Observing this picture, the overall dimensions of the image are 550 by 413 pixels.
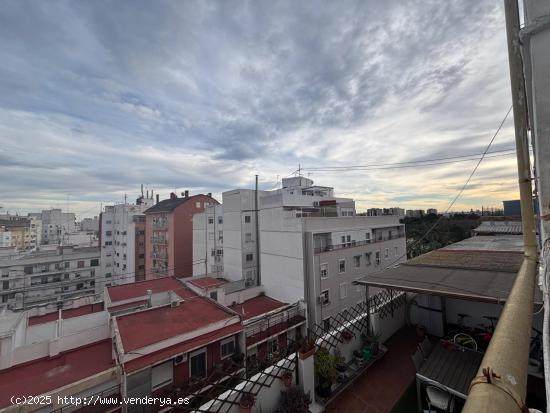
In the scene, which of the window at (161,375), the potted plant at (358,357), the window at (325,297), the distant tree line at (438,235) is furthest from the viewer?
the distant tree line at (438,235)

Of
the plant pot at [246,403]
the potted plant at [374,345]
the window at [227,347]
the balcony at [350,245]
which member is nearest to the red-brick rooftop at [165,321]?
the window at [227,347]

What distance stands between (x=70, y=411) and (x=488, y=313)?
1407 cm

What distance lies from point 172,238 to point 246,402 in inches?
1124

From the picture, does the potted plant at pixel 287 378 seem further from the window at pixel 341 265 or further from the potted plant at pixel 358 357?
the window at pixel 341 265

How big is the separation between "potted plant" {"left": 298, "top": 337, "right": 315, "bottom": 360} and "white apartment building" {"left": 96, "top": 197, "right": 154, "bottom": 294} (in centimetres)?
3730

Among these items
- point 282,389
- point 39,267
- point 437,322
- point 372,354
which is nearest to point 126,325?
point 282,389

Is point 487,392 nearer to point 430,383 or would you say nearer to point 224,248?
point 430,383

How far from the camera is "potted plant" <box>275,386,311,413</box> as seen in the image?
541cm

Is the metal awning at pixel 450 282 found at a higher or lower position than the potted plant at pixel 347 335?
higher

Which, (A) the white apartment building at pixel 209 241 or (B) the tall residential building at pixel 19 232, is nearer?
(A) the white apartment building at pixel 209 241

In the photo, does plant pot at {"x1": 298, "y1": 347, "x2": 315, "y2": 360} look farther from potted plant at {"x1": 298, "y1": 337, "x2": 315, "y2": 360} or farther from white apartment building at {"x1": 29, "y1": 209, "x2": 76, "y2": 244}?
white apartment building at {"x1": 29, "y1": 209, "x2": 76, "y2": 244}

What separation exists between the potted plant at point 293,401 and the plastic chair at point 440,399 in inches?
100

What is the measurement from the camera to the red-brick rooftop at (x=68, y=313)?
1652cm

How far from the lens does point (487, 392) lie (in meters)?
1.01
